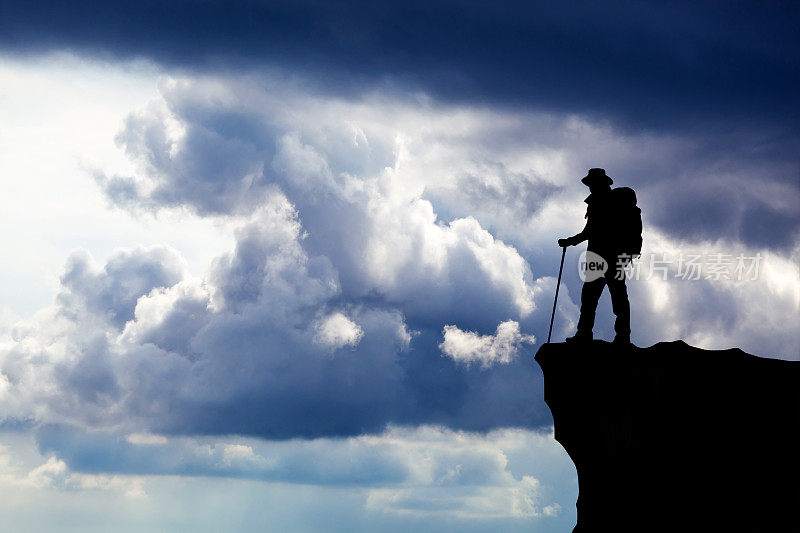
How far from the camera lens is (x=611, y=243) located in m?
16.2

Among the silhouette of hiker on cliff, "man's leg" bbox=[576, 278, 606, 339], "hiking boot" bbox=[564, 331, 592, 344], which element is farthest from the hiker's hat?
"hiking boot" bbox=[564, 331, 592, 344]

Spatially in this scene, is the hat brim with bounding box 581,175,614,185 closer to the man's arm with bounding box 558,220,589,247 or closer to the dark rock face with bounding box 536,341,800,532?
the man's arm with bounding box 558,220,589,247

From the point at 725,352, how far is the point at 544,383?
11.1 feet

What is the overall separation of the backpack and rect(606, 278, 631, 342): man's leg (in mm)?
634

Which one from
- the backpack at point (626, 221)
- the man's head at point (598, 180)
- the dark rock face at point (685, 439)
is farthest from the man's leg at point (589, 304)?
the man's head at point (598, 180)

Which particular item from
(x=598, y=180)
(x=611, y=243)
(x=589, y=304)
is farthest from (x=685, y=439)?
(x=598, y=180)

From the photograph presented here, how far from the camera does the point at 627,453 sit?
15.2 meters

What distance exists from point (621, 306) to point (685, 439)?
2728 mm

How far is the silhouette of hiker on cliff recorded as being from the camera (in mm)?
16188

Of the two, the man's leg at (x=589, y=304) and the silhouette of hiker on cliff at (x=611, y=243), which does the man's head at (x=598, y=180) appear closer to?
the silhouette of hiker on cliff at (x=611, y=243)

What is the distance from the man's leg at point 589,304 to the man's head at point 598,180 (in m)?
1.75

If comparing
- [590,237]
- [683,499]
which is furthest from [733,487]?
[590,237]

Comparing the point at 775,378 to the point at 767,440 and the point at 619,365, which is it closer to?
the point at 767,440

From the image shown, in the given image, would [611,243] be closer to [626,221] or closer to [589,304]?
[626,221]
